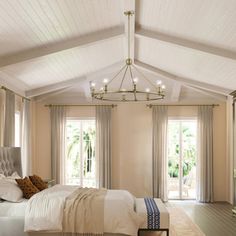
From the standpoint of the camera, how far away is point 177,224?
6867 mm

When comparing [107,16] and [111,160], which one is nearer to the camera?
[107,16]

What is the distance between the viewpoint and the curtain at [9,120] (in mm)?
7082

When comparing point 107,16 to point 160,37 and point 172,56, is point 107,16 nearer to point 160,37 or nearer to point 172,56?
Result: point 160,37

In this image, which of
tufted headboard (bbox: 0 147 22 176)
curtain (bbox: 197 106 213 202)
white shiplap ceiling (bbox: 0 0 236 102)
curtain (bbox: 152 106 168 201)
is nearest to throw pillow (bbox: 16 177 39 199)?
tufted headboard (bbox: 0 147 22 176)

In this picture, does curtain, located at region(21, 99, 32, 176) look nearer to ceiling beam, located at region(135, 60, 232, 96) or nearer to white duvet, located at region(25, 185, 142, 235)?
ceiling beam, located at region(135, 60, 232, 96)

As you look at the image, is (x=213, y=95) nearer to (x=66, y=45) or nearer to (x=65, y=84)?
(x=65, y=84)

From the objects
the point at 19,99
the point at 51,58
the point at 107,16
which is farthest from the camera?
the point at 19,99

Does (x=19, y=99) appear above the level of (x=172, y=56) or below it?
below

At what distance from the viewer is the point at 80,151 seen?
995 cm

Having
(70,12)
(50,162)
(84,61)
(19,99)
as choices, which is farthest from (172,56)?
(50,162)

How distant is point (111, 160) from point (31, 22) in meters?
5.35

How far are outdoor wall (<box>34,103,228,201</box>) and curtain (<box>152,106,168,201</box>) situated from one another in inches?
5.1

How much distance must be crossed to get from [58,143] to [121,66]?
265 cm

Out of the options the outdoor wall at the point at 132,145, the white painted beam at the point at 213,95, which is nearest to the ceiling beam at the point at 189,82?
the white painted beam at the point at 213,95
